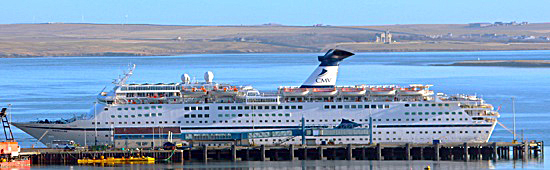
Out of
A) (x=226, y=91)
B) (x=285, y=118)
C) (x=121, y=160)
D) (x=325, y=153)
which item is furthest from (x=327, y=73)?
(x=121, y=160)

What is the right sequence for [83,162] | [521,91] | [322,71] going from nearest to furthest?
[83,162]
[322,71]
[521,91]

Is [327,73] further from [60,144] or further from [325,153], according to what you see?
[60,144]

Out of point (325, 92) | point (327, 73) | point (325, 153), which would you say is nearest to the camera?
point (325, 153)

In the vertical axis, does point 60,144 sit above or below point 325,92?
below

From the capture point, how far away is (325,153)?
6281cm

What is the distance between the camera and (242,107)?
63.9 meters

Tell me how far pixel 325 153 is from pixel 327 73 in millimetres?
6321

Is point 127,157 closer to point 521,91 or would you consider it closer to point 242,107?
point 242,107

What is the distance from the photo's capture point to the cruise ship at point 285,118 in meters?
63.4

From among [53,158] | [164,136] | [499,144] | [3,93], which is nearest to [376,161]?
[499,144]

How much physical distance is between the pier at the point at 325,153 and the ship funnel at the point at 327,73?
5.55 m

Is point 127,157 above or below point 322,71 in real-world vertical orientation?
below

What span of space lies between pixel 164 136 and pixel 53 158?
6287 mm

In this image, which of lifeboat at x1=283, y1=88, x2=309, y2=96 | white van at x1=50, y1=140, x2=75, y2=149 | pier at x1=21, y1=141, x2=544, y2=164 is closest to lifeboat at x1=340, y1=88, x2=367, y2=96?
lifeboat at x1=283, y1=88, x2=309, y2=96
